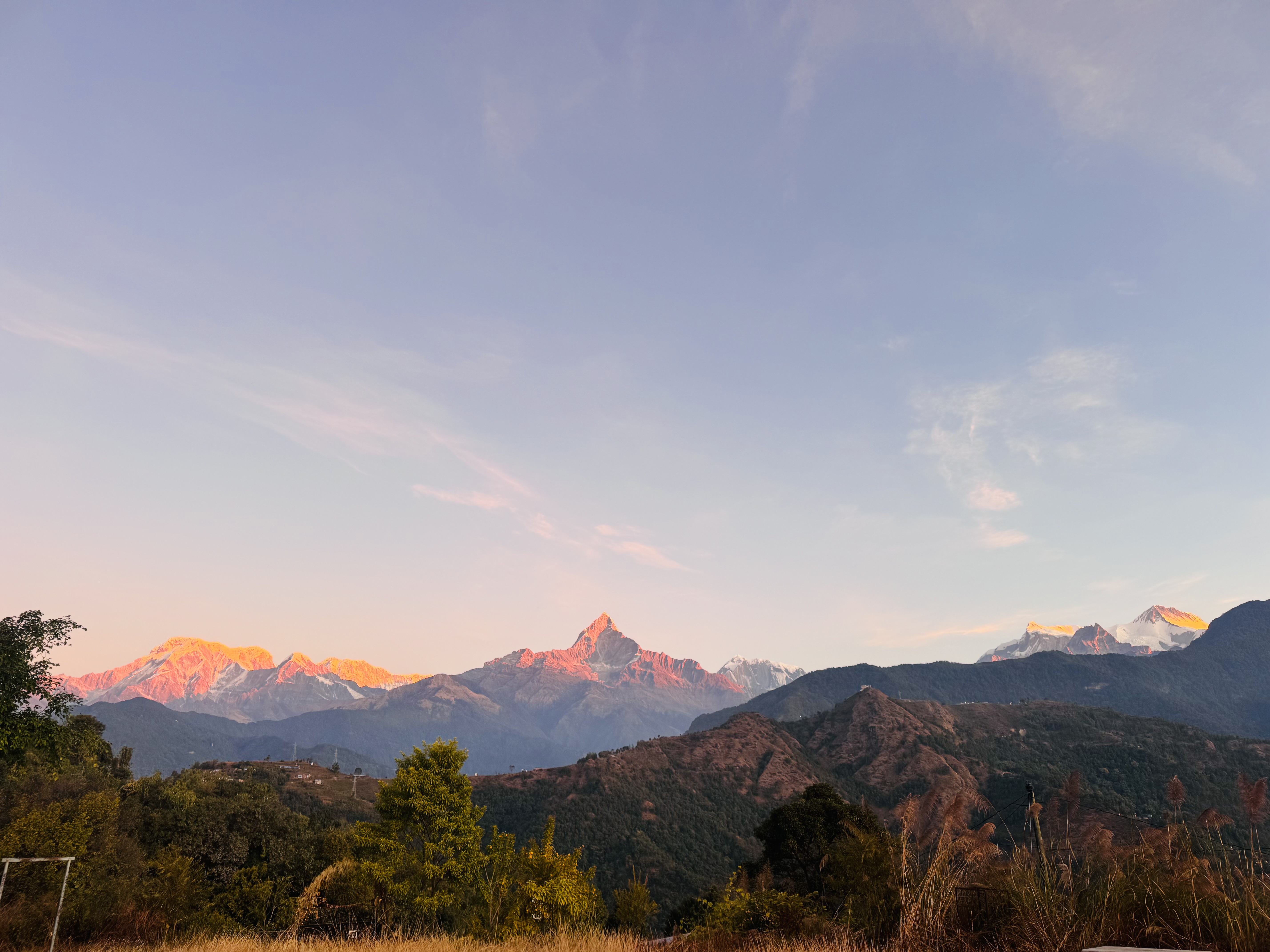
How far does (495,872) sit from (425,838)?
31.4 ft

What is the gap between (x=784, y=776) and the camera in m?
162

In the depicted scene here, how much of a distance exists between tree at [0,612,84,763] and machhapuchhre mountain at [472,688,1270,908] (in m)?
88.3

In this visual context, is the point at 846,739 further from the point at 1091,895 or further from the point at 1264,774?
the point at 1091,895

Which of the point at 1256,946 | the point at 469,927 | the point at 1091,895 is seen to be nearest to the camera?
the point at 1256,946

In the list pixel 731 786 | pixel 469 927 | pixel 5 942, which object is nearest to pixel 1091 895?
pixel 469 927

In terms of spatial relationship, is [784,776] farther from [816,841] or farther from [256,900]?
[256,900]

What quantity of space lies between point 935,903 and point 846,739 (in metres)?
205

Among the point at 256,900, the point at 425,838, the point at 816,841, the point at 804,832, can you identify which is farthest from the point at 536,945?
the point at 804,832

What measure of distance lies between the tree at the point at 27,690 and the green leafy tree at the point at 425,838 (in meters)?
20.4

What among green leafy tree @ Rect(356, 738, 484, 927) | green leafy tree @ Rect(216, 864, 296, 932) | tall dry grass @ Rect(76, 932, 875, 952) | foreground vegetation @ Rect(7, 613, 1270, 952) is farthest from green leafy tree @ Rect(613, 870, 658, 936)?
tall dry grass @ Rect(76, 932, 875, 952)

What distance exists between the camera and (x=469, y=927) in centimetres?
1166

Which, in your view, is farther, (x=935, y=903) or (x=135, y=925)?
(x=135, y=925)

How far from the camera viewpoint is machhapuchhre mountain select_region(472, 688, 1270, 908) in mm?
123312

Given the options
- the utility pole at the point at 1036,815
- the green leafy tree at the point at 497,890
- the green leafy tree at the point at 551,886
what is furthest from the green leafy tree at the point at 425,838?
the utility pole at the point at 1036,815
